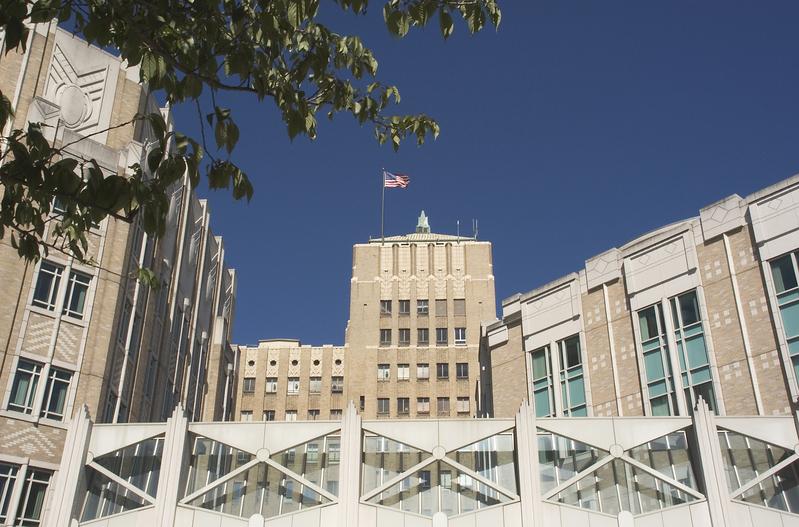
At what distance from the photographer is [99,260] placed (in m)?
34.7

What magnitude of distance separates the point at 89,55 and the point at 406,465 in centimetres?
2377

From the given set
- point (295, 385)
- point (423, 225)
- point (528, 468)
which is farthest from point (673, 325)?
point (423, 225)

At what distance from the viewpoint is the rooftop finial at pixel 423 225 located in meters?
91.4

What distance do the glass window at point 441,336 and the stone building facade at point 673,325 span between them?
99.4 ft

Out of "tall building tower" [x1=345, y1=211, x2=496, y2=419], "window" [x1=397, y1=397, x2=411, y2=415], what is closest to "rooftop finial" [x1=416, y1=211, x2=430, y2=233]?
"tall building tower" [x1=345, y1=211, x2=496, y2=419]

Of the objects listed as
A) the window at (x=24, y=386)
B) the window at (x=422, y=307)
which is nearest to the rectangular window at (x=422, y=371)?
the window at (x=422, y=307)

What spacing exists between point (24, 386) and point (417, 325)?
44.6 m

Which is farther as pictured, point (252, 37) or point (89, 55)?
point (89, 55)

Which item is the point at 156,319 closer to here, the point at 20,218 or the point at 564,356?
the point at 564,356

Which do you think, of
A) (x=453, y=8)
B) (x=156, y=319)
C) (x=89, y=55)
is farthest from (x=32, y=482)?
(x=453, y=8)

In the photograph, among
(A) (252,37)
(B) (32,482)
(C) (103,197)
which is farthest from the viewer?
(B) (32,482)

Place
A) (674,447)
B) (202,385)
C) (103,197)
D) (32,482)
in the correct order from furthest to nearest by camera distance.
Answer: (202,385)
(32,482)
(674,447)
(103,197)

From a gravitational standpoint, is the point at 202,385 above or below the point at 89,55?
below

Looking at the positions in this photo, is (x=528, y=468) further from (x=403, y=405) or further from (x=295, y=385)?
(x=295, y=385)
